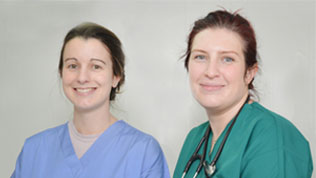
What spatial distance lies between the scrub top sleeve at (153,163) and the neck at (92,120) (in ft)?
0.69

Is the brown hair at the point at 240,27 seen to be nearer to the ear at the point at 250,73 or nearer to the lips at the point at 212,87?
the ear at the point at 250,73

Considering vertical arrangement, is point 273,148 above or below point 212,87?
below

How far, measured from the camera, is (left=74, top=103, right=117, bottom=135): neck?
5.63ft

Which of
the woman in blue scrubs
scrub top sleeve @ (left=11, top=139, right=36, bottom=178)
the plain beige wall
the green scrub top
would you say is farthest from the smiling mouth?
the plain beige wall

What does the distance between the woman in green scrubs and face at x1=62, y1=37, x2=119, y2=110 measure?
0.34 m

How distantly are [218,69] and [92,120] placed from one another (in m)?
0.58

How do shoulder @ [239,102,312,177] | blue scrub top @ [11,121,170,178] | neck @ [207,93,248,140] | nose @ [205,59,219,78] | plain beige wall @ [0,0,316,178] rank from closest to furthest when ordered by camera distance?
shoulder @ [239,102,312,177]
nose @ [205,59,219,78]
neck @ [207,93,248,140]
blue scrub top @ [11,121,170,178]
plain beige wall @ [0,0,316,178]

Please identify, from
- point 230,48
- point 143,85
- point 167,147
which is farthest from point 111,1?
point 230,48

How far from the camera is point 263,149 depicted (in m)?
1.34

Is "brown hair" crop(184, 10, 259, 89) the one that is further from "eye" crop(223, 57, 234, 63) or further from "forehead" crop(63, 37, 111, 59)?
"forehead" crop(63, 37, 111, 59)

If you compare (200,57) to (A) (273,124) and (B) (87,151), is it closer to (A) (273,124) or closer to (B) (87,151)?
(A) (273,124)

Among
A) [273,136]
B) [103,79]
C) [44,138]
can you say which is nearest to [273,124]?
[273,136]

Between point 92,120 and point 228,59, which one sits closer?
point 228,59

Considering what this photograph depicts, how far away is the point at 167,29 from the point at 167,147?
2.33 ft
